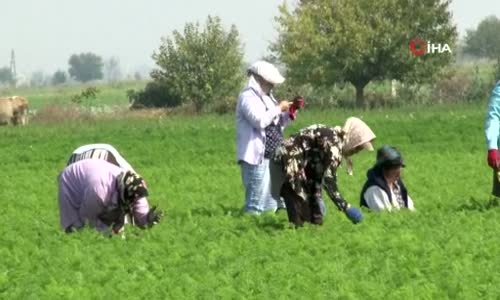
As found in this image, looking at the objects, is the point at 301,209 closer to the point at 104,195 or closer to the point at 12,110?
Answer: the point at 104,195

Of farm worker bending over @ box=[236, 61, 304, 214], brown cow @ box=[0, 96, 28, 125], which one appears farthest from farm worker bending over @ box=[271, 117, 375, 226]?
brown cow @ box=[0, 96, 28, 125]

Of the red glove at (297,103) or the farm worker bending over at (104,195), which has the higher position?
the red glove at (297,103)

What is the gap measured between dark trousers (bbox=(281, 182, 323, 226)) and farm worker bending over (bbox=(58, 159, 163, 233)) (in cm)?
142

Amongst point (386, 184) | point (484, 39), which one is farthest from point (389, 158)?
point (484, 39)

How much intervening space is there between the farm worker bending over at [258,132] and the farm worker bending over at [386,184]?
3.05ft

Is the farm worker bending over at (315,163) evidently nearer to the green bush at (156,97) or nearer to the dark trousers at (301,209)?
the dark trousers at (301,209)

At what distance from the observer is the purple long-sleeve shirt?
33.7ft

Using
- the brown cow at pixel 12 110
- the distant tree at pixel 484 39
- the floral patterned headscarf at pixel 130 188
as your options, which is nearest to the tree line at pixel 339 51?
the brown cow at pixel 12 110

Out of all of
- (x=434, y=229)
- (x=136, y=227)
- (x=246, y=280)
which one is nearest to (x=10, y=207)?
(x=136, y=227)

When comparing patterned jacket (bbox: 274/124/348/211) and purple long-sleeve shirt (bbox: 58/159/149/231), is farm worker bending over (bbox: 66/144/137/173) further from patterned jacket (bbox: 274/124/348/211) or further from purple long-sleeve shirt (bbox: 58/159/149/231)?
patterned jacket (bbox: 274/124/348/211)

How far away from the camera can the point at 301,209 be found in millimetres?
11492

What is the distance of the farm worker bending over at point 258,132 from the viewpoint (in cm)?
1259

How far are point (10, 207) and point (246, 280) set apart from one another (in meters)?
8.65

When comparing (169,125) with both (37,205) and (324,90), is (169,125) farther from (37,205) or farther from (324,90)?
(324,90)
